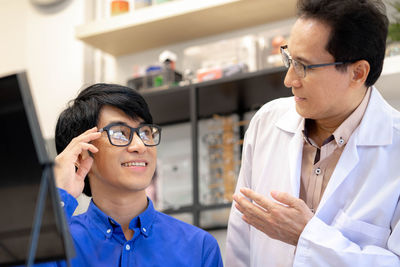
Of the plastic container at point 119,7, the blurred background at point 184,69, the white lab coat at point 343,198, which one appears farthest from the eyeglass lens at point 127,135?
the plastic container at point 119,7

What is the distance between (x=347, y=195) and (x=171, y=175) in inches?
65.4

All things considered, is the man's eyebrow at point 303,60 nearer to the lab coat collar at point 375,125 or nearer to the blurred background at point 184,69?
the lab coat collar at point 375,125

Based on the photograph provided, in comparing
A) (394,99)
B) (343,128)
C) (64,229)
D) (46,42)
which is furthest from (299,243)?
(46,42)

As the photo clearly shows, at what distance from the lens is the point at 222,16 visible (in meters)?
2.91

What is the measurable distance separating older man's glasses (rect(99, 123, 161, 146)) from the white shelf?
133 cm

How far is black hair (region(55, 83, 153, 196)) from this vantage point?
164 cm

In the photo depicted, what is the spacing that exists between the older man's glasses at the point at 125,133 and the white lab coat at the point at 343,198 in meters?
0.30

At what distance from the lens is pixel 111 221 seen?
155 cm

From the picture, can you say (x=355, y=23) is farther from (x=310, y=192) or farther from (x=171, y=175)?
(x=171, y=175)

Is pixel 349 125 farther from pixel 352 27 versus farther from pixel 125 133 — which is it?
pixel 125 133

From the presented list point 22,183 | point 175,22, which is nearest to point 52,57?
point 175,22

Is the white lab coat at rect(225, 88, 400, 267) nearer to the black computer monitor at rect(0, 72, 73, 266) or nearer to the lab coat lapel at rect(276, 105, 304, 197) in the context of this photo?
the lab coat lapel at rect(276, 105, 304, 197)

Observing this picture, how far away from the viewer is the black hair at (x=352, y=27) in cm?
143

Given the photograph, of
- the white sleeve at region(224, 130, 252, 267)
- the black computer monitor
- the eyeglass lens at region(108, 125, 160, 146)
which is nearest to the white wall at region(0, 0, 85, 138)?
the eyeglass lens at region(108, 125, 160, 146)
